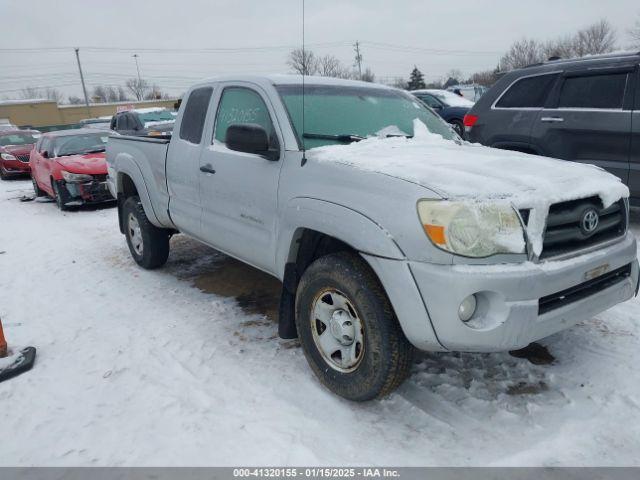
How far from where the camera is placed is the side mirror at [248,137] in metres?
3.09

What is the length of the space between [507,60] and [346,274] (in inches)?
2801

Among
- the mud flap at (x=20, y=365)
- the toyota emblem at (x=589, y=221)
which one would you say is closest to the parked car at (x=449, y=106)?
the toyota emblem at (x=589, y=221)

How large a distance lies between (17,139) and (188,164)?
55.1 ft

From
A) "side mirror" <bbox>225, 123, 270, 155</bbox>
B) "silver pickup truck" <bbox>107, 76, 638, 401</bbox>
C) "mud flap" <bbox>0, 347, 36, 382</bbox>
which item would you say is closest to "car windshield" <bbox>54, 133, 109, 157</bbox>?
"silver pickup truck" <bbox>107, 76, 638, 401</bbox>

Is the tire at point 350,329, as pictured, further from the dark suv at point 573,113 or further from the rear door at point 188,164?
the dark suv at point 573,113

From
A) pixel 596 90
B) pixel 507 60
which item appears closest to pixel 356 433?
pixel 596 90

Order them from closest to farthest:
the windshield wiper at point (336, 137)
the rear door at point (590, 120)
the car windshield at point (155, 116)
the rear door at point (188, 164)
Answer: the windshield wiper at point (336, 137)
the rear door at point (188, 164)
the rear door at point (590, 120)
the car windshield at point (155, 116)

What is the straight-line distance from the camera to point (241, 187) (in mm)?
3572

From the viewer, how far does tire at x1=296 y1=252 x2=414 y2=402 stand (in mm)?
2568

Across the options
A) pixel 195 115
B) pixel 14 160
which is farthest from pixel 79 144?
pixel 195 115

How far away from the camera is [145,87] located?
9275 cm

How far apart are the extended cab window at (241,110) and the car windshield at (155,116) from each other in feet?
38.4

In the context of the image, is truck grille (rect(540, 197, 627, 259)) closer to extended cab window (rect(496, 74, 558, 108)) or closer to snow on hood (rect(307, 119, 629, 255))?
snow on hood (rect(307, 119, 629, 255))

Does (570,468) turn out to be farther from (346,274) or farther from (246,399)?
(246,399)
